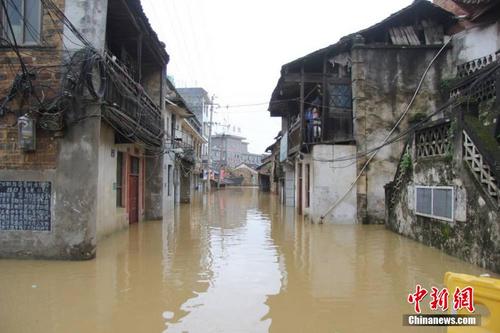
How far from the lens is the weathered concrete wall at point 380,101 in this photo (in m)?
16.3

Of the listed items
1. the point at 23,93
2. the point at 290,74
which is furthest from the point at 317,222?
the point at 23,93

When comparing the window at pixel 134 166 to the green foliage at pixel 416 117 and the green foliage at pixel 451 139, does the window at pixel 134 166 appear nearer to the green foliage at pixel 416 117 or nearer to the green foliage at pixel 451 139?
the green foliage at pixel 451 139

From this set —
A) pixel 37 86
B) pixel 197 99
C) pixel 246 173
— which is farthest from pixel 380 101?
pixel 246 173

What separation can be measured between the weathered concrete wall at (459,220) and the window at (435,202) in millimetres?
139

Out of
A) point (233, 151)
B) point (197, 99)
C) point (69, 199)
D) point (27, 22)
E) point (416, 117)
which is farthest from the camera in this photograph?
point (233, 151)

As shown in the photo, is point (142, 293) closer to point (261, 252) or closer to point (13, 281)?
point (13, 281)

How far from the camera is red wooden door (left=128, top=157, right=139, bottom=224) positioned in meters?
15.2

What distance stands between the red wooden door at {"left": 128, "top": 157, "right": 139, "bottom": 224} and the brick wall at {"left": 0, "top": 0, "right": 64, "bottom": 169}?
5935mm

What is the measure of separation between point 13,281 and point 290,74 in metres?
13.3

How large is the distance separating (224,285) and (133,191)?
946cm

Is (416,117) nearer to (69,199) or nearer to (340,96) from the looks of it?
(340,96)

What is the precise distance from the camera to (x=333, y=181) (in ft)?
54.1

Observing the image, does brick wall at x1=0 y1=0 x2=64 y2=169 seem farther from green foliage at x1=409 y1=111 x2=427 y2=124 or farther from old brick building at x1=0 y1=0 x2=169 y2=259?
green foliage at x1=409 y1=111 x2=427 y2=124

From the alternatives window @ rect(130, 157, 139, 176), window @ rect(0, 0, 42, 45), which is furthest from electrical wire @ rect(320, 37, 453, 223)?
window @ rect(0, 0, 42, 45)
